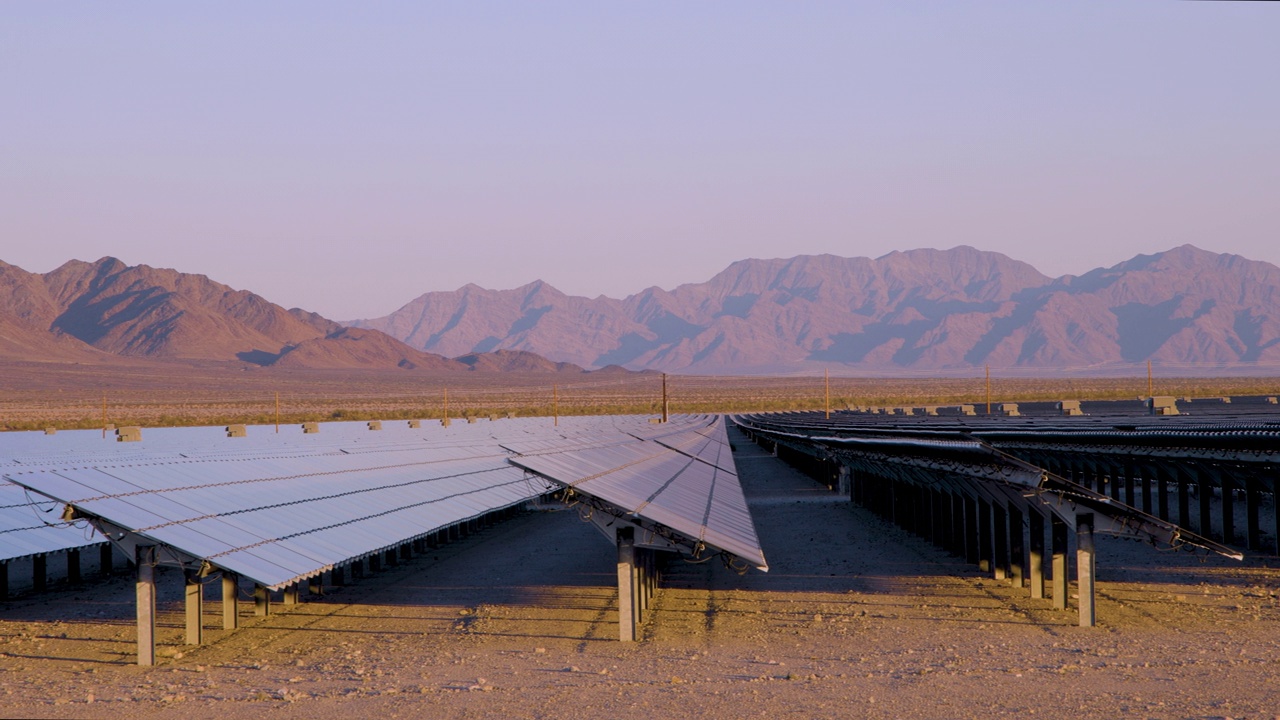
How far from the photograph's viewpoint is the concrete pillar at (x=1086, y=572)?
1698 cm

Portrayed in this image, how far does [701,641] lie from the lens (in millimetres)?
16656

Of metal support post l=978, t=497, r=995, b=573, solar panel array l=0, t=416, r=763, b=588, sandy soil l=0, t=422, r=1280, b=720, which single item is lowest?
sandy soil l=0, t=422, r=1280, b=720

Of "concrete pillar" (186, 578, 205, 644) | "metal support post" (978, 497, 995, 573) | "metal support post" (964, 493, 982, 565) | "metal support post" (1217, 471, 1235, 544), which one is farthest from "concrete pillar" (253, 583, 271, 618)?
"metal support post" (1217, 471, 1235, 544)

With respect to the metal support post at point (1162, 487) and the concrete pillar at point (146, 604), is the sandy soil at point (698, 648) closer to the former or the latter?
the concrete pillar at point (146, 604)

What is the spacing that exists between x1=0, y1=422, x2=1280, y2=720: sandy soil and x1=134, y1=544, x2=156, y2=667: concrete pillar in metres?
0.29

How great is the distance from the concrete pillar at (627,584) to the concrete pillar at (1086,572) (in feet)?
19.8

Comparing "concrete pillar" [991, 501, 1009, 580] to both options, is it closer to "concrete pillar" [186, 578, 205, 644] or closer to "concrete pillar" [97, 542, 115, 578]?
"concrete pillar" [186, 578, 205, 644]

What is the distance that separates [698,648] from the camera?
636 inches

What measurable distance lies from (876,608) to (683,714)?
693 cm

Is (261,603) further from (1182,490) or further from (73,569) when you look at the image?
(1182,490)

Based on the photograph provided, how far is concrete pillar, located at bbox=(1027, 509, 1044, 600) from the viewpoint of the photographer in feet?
64.2

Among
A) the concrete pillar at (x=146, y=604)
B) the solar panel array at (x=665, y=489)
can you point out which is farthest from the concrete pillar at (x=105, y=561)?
the solar panel array at (x=665, y=489)

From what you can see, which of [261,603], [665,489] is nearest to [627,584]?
[665,489]

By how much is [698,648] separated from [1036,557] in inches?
262
